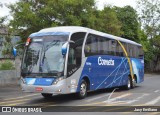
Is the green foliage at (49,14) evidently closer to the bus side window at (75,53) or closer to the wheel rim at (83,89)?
the bus side window at (75,53)

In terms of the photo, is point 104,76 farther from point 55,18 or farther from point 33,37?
point 55,18

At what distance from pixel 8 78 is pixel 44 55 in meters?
11.5

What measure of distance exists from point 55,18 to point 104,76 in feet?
33.9

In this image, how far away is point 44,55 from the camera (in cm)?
1431

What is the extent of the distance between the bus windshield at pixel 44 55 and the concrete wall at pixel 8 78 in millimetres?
10142

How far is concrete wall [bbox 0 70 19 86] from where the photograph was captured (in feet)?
80.0

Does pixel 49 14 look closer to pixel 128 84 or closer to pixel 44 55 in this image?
pixel 128 84

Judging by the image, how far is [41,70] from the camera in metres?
14.1

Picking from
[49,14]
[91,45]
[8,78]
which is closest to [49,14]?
[49,14]

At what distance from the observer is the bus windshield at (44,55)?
14.1m

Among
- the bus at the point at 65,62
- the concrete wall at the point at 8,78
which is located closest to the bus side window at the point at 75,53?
the bus at the point at 65,62

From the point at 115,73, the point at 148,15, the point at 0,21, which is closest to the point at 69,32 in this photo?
the point at 115,73

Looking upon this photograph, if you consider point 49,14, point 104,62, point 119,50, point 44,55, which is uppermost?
point 49,14

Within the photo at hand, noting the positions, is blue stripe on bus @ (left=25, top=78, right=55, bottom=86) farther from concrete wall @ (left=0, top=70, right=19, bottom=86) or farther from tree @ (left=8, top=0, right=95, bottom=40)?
tree @ (left=8, top=0, right=95, bottom=40)
